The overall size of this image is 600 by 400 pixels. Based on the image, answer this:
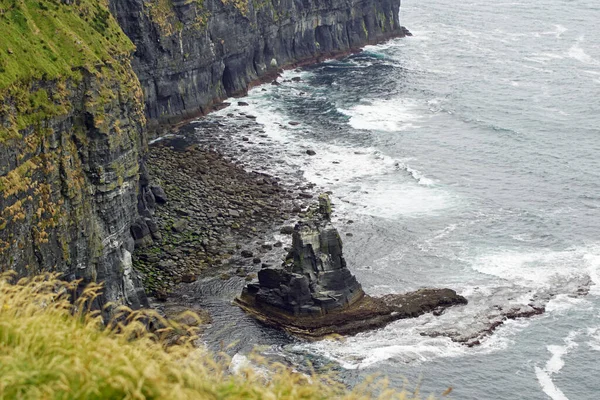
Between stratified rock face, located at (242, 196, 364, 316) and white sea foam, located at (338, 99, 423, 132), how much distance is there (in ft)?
150

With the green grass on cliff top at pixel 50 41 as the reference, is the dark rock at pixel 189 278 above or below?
below

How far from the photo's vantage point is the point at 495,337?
57.1 meters

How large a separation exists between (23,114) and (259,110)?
60.9m

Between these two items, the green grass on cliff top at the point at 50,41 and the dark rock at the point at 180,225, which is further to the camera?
the dark rock at the point at 180,225

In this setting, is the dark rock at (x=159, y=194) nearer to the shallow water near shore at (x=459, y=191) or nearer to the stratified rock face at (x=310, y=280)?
the shallow water near shore at (x=459, y=191)

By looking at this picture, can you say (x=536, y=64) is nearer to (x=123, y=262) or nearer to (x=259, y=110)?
(x=259, y=110)

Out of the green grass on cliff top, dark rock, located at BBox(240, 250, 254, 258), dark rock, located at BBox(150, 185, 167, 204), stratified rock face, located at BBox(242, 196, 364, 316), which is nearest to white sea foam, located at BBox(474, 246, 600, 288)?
stratified rock face, located at BBox(242, 196, 364, 316)

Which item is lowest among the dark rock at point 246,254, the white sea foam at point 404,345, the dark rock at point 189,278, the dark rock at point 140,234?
the white sea foam at point 404,345

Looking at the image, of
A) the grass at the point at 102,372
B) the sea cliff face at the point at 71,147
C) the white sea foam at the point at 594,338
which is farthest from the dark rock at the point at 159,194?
the grass at the point at 102,372

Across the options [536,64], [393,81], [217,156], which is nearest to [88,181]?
[217,156]

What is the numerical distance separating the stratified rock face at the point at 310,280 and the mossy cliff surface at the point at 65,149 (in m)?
9.18

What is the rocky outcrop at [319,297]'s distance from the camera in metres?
57.5

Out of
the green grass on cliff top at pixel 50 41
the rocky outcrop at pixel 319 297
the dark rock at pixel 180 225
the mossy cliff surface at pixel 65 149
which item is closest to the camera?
the mossy cliff surface at pixel 65 149

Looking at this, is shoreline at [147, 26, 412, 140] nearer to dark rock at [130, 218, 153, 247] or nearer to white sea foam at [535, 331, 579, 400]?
dark rock at [130, 218, 153, 247]
